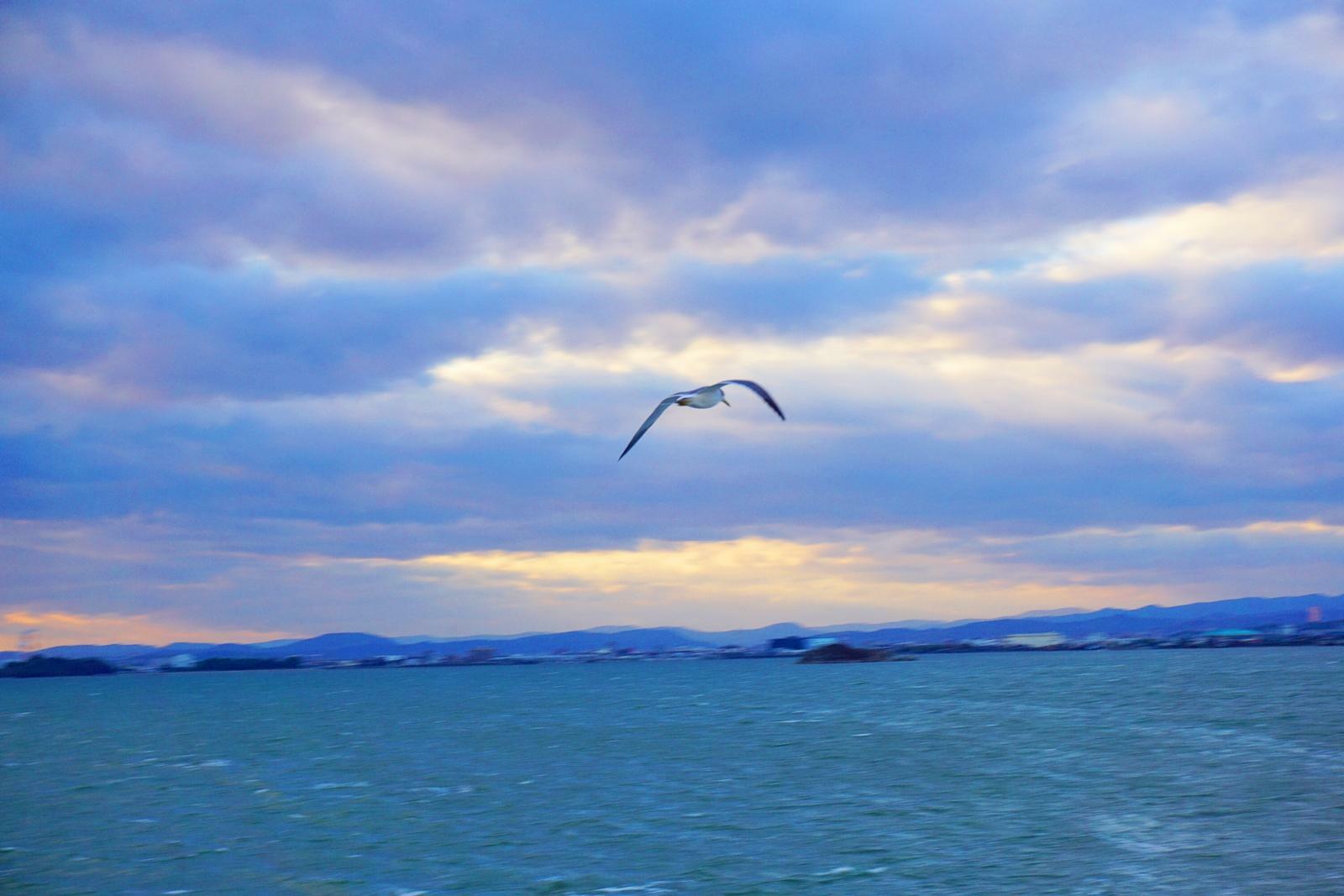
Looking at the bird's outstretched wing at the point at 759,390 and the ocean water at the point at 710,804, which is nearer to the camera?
the bird's outstretched wing at the point at 759,390

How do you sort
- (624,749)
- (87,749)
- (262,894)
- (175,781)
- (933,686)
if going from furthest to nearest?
(933,686), (87,749), (624,749), (175,781), (262,894)

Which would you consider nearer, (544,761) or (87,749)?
(544,761)

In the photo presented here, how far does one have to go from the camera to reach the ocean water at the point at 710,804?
28.6 metres

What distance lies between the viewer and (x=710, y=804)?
3947cm

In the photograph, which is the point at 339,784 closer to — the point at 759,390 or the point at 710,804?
the point at 710,804

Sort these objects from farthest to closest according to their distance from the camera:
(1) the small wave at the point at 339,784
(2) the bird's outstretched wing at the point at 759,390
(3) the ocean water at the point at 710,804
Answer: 1. (1) the small wave at the point at 339,784
2. (3) the ocean water at the point at 710,804
3. (2) the bird's outstretched wing at the point at 759,390

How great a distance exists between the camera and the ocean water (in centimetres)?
2864

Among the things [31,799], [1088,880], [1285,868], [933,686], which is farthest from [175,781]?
[933,686]

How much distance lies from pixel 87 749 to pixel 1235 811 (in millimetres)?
60609

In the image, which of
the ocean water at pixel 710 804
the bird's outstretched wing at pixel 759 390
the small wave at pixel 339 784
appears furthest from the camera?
the small wave at pixel 339 784

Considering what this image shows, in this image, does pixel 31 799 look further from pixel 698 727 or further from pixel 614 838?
pixel 698 727

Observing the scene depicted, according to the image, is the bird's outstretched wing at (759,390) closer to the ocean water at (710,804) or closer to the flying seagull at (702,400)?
the flying seagull at (702,400)

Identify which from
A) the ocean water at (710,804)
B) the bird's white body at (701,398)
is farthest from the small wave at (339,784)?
the bird's white body at (701,398)

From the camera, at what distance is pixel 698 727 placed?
234 feet
